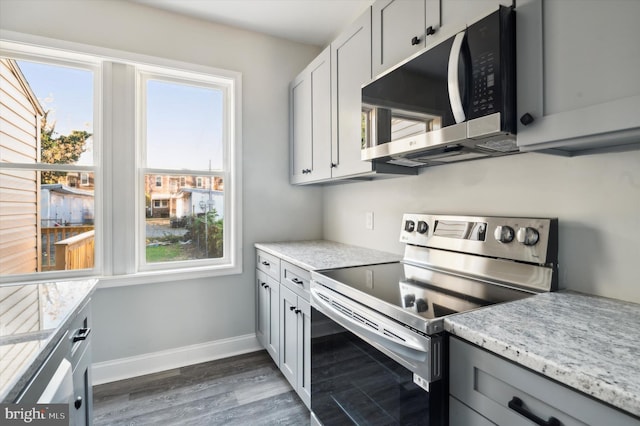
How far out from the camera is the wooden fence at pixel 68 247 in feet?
7.09

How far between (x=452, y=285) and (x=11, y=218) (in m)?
2.67

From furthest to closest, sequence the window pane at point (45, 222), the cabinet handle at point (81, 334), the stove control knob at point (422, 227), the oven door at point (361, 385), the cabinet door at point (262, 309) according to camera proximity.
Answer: the cabinet door at point (262, 309) → the window pane at point (45, 222) → the stove control knob at point (422, 227) → the cabinet handle at point (81, 334) → the oven door at point (361, 385)

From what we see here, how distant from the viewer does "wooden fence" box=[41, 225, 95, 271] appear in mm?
2162

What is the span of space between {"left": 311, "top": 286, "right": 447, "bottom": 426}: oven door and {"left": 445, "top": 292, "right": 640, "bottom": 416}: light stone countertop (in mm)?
226

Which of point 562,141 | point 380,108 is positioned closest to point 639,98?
point 562,141

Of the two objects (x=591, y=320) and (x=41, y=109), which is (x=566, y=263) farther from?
(x=41, y=109)

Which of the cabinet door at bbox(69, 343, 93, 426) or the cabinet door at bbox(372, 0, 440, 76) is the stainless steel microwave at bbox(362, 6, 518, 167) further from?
the cabinet door at bbox(69, 343, 93, 426)

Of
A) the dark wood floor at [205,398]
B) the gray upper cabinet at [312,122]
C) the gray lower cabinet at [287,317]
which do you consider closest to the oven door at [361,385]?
the gray lower cabinet at [287,317]

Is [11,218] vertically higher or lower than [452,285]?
higher

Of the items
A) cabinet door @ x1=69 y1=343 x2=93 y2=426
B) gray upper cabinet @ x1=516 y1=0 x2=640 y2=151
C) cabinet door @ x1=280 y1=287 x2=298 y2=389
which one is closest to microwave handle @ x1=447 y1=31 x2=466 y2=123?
gray upper cabinet @ x1=516 y1=0 x2=640 y2=151

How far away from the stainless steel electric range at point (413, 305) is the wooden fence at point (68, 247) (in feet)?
5.77

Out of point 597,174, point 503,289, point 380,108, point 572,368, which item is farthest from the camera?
point 380,108

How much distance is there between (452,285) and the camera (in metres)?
1.31

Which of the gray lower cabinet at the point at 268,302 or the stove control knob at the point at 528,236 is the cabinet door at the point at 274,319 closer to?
the gray lower cabinet at the point at 268,302
